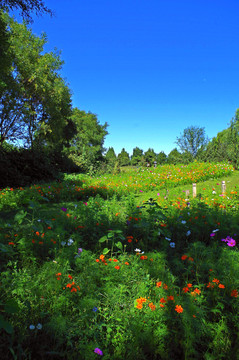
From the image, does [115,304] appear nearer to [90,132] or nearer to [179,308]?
[179,308]

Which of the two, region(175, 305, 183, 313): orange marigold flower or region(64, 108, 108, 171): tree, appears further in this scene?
region(64, 108, 108, 171): tree

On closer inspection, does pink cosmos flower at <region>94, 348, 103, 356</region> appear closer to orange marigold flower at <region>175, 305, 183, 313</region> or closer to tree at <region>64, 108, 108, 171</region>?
orange marigold flower at <region>175, 305, 183, 313</region>

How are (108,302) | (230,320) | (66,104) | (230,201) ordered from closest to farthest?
(230,320) → (108,302) → (230,201) → (66,104)

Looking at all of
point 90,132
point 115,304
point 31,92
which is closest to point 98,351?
point 115,304

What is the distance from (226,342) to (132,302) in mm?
843

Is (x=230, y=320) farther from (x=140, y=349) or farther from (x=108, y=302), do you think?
(x=108, y=302)

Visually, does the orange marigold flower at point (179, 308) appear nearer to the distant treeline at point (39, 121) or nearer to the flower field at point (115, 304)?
the flower field at point (115, 304)

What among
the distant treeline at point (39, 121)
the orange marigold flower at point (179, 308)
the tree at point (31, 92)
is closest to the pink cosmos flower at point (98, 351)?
the orange marigold flower at point (179, 308)

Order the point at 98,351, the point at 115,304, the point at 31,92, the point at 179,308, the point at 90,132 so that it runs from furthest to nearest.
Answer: the point at 90,132
the point at 31,92
the point at 115,304
the point at 179,308
the point at 98,351

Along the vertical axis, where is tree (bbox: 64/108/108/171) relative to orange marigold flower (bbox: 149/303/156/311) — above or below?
above

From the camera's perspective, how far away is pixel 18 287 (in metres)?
2.04

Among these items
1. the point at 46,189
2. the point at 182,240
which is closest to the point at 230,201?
the point at 182,240

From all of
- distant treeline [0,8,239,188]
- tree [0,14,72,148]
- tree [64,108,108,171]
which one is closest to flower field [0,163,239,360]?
distant treeline [0,8,239,188]

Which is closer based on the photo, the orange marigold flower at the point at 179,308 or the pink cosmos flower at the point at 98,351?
the pink cosmos flower at the point at 98,351
